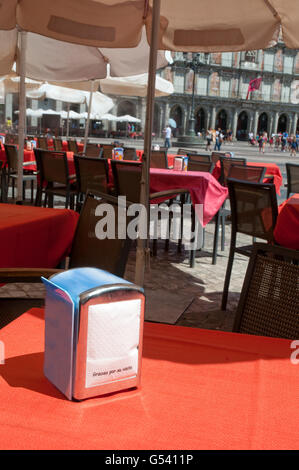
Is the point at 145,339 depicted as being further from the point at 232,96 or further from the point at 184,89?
the point at 232,96

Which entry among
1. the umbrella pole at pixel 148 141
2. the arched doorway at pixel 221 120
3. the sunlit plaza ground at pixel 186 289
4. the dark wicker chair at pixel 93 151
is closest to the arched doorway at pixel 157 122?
the arched doorway at pixel 221 120

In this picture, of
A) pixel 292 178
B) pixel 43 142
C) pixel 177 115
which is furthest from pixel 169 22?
pixel 177 115

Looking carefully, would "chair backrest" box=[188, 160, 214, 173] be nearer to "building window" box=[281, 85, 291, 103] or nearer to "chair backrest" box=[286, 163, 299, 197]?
"chair backrest" box=[286, 163, 299, 197]

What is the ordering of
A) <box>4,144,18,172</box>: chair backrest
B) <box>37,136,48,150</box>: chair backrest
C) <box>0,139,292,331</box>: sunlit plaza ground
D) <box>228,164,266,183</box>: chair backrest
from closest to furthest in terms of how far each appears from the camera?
<box>0,139,292,331</box>: sunlit plaza ground, <box>228,164,266,183</box>: chair backrest, <box>4,144,18,172</box>: chair backrest, <box>37,136,48,150</box>: chair backrest

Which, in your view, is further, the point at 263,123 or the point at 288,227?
the point at 263,123

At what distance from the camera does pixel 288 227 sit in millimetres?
3221

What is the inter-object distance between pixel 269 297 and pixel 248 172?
154 inches

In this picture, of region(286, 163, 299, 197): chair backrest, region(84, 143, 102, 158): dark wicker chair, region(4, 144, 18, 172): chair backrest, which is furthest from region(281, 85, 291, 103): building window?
region(4, 144, 18, 172): chair backrest

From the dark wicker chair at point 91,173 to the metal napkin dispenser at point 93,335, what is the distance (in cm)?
407

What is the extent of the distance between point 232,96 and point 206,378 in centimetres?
5944

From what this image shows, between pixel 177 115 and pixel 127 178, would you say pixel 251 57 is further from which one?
pixel 127 178

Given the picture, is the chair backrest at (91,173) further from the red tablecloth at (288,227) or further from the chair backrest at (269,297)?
the chair backrest at (269,297)

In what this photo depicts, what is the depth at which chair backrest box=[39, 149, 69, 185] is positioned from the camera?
5500mm

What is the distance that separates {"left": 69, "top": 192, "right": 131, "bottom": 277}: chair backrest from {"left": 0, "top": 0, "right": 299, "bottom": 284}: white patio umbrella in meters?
1.60
